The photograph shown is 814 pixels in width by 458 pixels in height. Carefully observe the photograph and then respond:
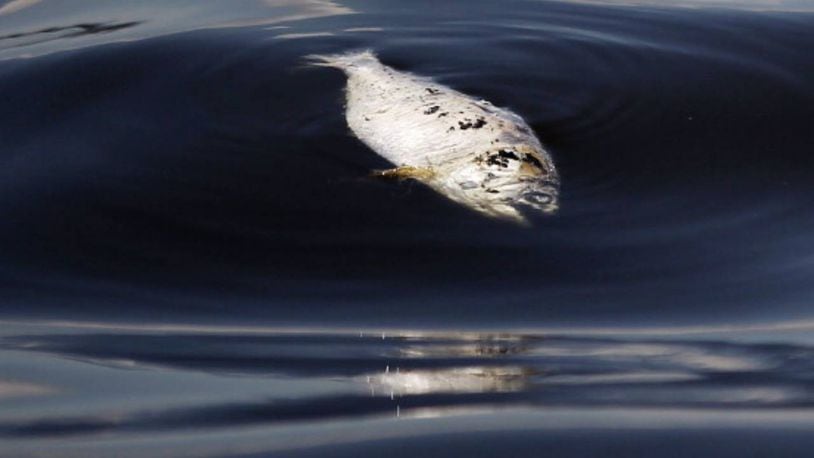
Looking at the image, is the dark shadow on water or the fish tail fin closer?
the fish tail fin

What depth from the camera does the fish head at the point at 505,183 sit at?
5.62m

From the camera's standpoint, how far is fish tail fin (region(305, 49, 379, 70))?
Answer: 7445 millimetres

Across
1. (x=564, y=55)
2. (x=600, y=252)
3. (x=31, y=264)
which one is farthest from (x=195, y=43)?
(x=600, y=252)

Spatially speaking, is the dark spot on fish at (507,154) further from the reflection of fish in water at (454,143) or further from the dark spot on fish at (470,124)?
the dark spot on fish at (470,124)

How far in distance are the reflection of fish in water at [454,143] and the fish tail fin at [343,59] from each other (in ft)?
1.09

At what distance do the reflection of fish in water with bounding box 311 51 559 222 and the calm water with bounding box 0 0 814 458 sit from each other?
0.09m

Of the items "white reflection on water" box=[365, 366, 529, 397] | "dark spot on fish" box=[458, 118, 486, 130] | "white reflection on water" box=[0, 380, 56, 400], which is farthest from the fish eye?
"white reflection on water" box=[0, 380, 56, 400]

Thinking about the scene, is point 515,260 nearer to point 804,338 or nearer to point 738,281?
point 738,281

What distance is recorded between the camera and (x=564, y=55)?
7.52m

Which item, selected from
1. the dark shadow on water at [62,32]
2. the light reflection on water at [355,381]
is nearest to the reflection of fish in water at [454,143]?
the light reflection on water at [355,381]

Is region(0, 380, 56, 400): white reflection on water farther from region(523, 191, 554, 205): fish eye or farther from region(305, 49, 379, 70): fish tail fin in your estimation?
region(305, 49, 379, 70): fish tail fin

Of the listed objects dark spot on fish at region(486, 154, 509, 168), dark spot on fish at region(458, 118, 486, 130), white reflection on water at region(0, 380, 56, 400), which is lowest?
white reflection on water at region(0, 380, 56, 400)

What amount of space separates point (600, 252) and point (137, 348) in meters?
1.85

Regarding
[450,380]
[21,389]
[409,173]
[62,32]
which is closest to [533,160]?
[409,173]
